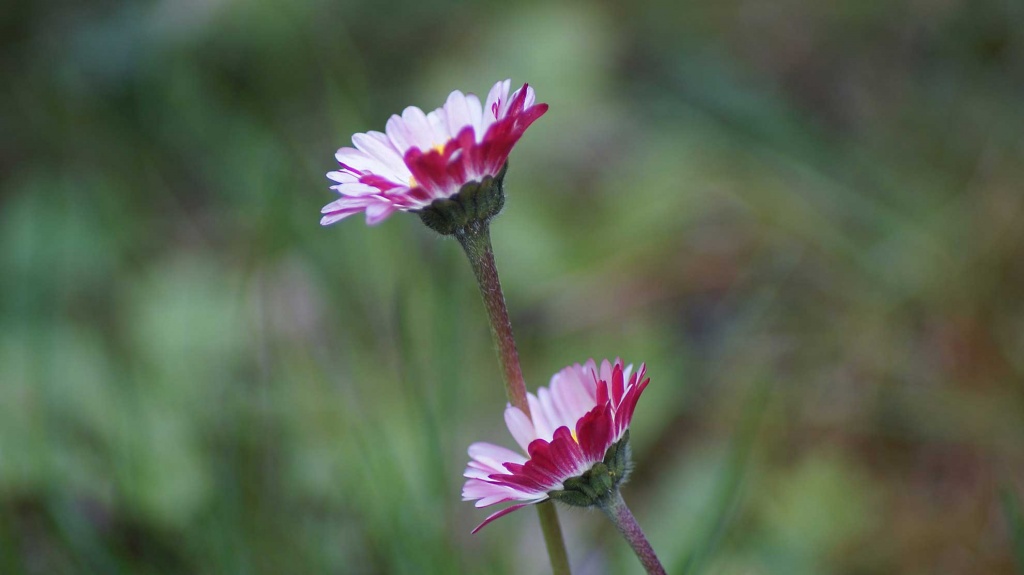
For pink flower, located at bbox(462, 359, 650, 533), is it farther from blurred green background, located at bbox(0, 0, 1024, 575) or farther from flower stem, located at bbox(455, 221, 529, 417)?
blurred green background, located at bbox(0, 0, 1024, 575)

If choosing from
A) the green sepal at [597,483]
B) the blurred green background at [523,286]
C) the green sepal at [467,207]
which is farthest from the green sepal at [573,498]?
the blurred green background at [523,286]

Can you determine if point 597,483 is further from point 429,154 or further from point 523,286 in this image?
point 523,286

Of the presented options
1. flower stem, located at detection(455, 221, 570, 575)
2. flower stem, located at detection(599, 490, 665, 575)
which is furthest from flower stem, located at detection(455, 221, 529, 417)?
flower stem, located at detection(599, 490, 665, 575)

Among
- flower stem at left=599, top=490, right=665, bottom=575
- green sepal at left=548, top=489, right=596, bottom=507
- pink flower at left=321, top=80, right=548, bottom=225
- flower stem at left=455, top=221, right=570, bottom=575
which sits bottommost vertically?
flower stem at left=599, top=490, right=665, bottom=575

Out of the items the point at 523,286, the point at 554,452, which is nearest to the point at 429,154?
the point at 554,452

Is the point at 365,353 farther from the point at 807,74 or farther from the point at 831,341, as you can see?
the point at 807,74

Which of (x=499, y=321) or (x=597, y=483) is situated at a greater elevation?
(x=499, y=321)
